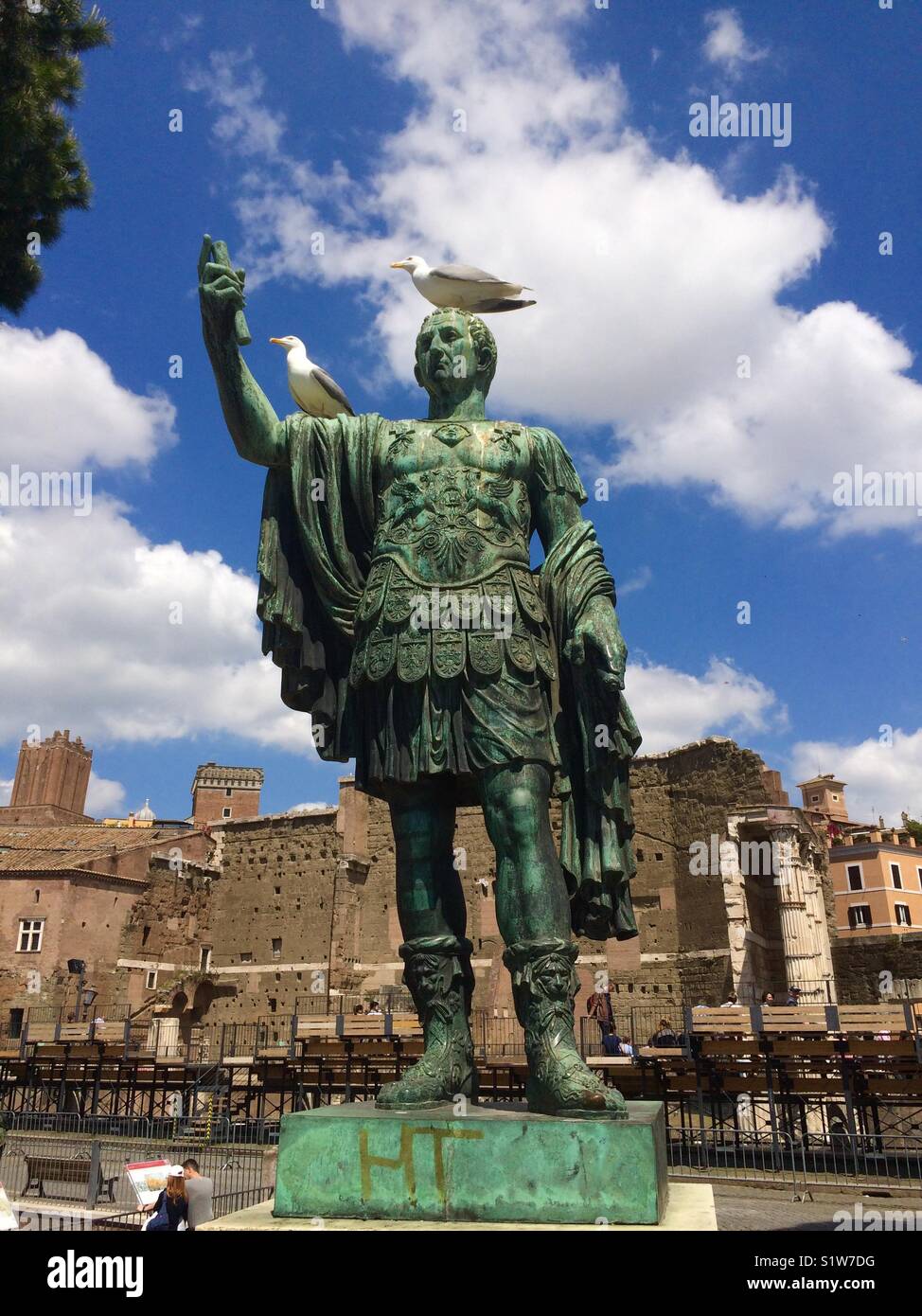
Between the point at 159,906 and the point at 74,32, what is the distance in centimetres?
3113

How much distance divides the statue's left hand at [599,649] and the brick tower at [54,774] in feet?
246

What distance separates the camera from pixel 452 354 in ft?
12.1

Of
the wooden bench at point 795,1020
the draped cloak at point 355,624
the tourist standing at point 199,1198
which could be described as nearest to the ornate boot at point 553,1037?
the draped cloak at point 355,624

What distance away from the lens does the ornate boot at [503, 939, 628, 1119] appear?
9.01ft

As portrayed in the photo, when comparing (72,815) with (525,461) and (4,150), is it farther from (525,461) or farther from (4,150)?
(525,461)

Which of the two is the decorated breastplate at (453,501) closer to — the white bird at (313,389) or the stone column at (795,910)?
the white bird at (313,389)

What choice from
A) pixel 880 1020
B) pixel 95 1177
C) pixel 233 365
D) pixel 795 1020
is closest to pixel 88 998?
pixel 95 1177

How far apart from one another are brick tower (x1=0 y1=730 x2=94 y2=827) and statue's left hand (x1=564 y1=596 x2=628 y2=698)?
246 feet

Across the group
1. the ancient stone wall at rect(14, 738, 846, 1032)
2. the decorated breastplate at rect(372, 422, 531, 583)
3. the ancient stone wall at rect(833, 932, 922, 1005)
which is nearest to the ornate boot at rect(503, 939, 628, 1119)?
the decorated breastplate at rect(372, 422, 531, 583)

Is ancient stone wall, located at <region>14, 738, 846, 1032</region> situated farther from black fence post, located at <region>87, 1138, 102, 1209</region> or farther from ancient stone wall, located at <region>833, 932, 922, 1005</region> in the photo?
black fence post, located at <region>87, 1138, 102, 1209</region>

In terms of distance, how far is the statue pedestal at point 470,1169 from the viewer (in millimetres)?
2531

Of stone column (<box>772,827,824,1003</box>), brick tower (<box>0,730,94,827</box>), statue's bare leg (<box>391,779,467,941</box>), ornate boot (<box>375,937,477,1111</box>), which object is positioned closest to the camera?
ornate boot (<box>375,937,477,1111</box>)
